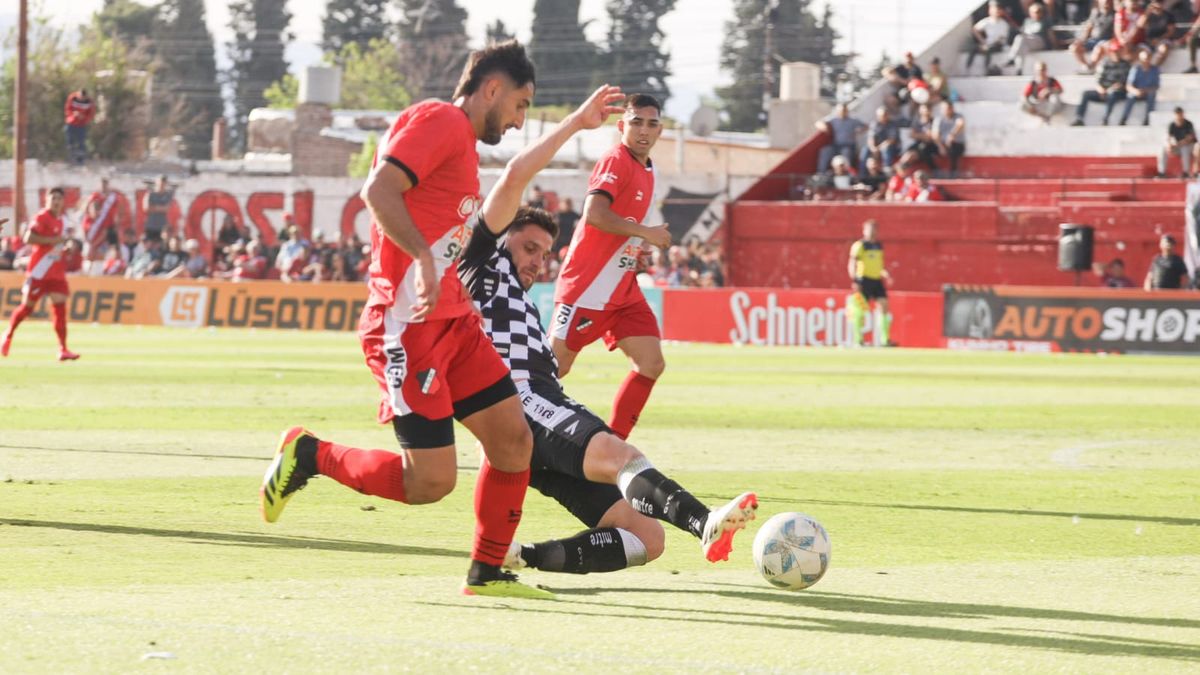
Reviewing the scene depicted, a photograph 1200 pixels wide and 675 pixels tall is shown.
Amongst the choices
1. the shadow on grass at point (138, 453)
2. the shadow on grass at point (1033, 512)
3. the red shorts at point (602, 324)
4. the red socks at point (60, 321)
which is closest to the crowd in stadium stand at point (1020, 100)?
the red socks at point (60, 321)

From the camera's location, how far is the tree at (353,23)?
442ft

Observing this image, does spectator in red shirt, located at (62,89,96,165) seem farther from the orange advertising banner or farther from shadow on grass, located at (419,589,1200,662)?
shadow on grass, located at (419,589,1200,662)

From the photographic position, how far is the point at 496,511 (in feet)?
22.9

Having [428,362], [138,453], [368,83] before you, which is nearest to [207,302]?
[138,453]

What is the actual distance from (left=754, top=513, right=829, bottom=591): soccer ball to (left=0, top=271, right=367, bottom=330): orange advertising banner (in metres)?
29.0

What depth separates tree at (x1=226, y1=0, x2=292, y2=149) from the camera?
137 m

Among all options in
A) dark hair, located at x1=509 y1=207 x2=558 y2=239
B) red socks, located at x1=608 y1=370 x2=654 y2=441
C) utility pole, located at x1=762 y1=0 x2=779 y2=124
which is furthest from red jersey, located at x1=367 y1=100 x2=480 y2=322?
utility pole, located at x1=762 y1=0 x2=779 y2=124

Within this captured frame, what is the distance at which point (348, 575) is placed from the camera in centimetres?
741

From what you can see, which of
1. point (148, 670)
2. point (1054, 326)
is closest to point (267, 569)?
point (148, 670)

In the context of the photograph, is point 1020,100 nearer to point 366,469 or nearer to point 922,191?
point 922,191

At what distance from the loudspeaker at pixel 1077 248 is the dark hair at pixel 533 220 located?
26211 mm

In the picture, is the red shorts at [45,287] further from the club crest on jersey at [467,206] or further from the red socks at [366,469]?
the club crest on jersey at [467,206]

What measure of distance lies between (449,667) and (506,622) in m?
0.90

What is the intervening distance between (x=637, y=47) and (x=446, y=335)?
387 feet
